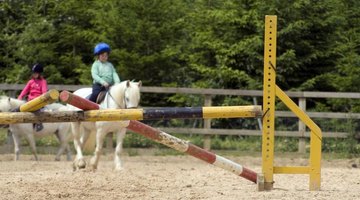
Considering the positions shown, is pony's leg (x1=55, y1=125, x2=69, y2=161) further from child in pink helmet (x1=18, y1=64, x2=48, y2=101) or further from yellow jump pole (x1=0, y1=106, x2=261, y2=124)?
yellow jump pole (x1=0, y1=106, x2=261, y2=124)

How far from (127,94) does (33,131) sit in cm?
429

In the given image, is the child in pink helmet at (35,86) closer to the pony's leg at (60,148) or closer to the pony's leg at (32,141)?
the pony's leg at (32,141)

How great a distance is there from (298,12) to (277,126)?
149 inches

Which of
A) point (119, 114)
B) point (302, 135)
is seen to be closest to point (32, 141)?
point (302, 135)

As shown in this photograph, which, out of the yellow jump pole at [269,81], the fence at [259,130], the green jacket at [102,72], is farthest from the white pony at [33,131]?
the yellow jump pole at [269,81]

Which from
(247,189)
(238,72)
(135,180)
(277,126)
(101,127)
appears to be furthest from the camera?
(238,72)

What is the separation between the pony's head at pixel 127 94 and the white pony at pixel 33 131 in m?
3.08

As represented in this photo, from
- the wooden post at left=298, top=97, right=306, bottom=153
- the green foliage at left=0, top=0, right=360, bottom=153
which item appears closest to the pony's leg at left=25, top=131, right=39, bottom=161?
the green foliage at left=0, top=0, right=360, bottom=153

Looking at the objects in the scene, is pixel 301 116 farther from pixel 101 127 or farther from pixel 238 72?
pixel 238 72

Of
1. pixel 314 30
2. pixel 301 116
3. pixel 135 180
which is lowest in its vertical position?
pixel 135 180

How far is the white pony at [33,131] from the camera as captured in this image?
1436 cm

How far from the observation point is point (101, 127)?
1190 centimetres

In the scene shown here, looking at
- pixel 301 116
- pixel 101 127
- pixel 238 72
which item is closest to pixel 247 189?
pixel 301 116

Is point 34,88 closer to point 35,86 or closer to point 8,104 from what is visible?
point 35,86
